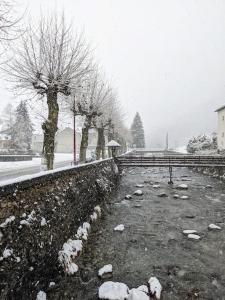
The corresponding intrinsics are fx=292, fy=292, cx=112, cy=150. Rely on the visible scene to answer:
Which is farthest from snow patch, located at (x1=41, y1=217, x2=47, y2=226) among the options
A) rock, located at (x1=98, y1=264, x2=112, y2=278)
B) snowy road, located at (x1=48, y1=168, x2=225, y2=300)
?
rock, located at (x1=98, y1=264, x2=112, y2=278)

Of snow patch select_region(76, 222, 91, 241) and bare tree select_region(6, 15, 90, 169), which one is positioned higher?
bare tree select_region(6, 15, 90, 169)

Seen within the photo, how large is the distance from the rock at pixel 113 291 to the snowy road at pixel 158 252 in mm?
212

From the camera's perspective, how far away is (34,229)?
573cm

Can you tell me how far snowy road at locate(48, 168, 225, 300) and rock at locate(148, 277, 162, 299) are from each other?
152 millimetres

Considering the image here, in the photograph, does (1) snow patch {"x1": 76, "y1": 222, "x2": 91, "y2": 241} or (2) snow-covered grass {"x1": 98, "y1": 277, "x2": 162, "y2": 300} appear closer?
(2) snow-covered grass {"x1": 98, "y1": 277, "x2": 162, "y2": 300}

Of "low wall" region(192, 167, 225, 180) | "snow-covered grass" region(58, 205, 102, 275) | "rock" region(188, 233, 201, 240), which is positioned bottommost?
"rock" region(188, 233, 201, 240)

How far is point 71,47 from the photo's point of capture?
49.1 ft

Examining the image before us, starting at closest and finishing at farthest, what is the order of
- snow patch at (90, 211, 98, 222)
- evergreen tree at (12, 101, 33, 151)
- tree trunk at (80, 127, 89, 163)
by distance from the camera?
1. snow patch at (90, 211, 98, 222)
2. tree trunk at (80, 127, 89, 163)
3. evergreen tree at (12, 101, 33, 151)

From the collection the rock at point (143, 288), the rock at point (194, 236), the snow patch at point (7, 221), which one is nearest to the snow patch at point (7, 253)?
the snow patch at point (7, 221)

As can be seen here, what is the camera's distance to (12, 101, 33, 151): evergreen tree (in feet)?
179

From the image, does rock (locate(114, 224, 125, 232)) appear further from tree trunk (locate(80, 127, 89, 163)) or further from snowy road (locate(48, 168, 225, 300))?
tree trunk (locate(80, 127, 89, 163))

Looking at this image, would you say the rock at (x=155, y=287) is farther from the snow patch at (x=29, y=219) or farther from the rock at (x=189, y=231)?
the rock at (x=189, y=231)

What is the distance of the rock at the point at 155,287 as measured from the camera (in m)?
5.71

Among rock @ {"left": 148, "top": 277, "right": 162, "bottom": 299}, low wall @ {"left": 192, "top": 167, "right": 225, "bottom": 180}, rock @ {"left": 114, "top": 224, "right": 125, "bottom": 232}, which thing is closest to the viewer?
rock @ {"left": 148, "top": 277, "right": 162, "bottom": 299}
